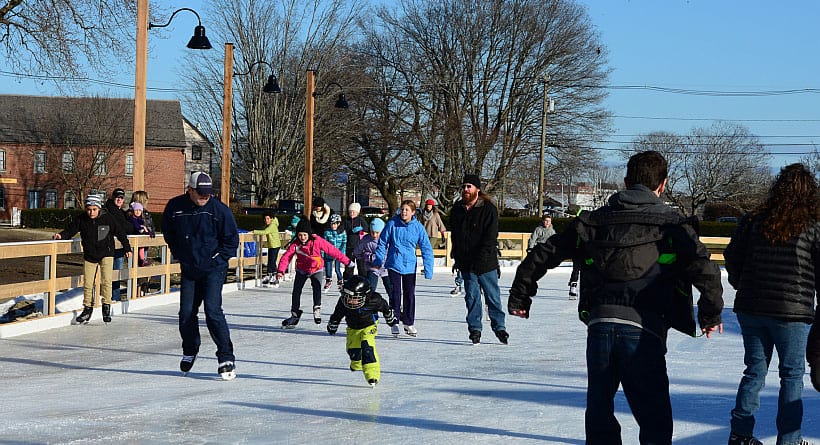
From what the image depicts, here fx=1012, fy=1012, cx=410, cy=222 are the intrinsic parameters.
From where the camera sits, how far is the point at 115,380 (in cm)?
821

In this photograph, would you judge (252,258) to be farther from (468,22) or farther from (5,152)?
(5,152)

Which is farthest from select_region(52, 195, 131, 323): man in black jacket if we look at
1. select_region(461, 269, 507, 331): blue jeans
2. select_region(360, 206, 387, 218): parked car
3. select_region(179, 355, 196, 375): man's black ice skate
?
select_region(360, 206, 387, 218): parked car

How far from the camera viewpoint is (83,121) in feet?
205

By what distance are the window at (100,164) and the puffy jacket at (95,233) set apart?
167 feet

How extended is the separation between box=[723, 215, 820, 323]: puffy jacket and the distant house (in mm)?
56308

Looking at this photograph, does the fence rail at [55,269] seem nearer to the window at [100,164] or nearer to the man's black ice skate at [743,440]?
the man's black ice skate at [743,440]

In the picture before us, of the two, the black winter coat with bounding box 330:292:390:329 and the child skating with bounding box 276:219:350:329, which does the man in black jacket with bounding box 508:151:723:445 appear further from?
the child skating with bounding box 276:219:350:329

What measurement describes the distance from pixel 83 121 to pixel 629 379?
6234cm

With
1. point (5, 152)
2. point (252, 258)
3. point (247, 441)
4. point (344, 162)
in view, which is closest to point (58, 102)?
point (5, 152)

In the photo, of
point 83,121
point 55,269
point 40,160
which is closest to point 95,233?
point 55,269

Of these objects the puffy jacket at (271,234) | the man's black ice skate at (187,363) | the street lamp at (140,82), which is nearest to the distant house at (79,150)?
the puffy jacket at (271,234)

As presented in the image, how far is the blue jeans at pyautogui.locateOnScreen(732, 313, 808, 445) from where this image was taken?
5.21m

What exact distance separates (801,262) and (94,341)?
25.8 ft

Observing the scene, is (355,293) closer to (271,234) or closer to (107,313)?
(107,313)
